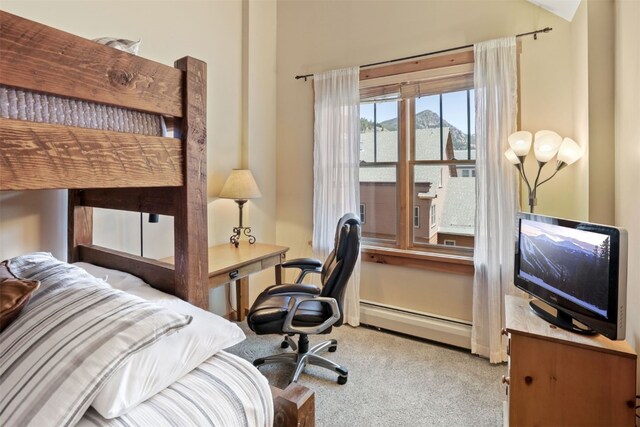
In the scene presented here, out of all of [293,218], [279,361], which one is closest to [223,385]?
[279,361]

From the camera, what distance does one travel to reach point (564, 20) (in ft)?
7.19

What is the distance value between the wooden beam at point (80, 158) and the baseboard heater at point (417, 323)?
7.48 ft

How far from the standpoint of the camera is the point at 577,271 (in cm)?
149

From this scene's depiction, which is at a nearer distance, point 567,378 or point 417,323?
point 567,378

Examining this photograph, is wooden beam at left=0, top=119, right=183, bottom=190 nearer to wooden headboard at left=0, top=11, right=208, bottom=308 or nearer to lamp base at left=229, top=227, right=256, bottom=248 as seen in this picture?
wooden headboard at left=0, top=11, right=208, bottom=308

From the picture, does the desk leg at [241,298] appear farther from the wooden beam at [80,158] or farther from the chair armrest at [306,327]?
the wooden beam at [80,158]

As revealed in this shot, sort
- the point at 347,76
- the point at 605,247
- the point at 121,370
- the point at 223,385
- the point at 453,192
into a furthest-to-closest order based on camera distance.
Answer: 1. the point at 347,76
2. the point at 453,192
3. the point at 605,247
4. the point at 223,385
5. the point at 121,370

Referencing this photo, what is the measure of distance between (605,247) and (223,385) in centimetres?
156

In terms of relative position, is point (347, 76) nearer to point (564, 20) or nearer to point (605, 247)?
point (564, 20)

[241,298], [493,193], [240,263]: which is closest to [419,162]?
[493,193]

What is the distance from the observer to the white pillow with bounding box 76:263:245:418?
74 cm

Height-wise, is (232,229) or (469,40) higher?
(469,40)

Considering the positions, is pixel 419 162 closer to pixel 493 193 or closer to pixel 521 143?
pixel 493 193

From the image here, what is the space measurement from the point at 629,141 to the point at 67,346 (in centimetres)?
233
